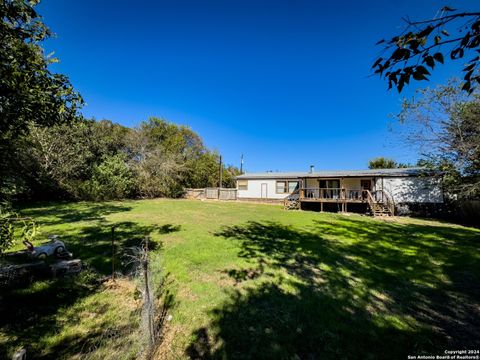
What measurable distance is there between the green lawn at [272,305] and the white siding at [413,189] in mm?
11240

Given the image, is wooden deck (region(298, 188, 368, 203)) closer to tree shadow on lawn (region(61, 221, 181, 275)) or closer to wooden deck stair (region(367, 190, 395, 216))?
wooden deck stair (region(367, 190, 395, 216))

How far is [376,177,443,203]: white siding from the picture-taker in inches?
637

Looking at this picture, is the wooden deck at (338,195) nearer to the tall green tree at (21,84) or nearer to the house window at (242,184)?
the house window at (242,184)

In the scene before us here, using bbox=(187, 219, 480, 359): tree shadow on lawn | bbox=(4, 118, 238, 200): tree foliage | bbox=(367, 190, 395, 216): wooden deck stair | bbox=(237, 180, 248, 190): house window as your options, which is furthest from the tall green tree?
bbox=(237, 180, 248, 190): house window

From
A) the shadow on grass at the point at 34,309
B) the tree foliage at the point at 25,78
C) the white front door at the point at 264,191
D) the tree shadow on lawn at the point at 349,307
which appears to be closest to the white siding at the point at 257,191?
the white front door at the point at 264,191

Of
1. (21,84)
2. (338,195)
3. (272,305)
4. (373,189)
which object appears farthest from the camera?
(338,195)

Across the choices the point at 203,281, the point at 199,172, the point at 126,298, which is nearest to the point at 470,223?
the point at 203,281

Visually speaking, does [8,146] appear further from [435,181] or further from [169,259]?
[435,181]

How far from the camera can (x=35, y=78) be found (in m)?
2.39

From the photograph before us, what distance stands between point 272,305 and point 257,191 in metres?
21.4

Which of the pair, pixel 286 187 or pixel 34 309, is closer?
pixel 34 309

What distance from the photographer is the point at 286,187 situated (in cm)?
2339

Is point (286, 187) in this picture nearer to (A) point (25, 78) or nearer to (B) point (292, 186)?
(B) point (292, 186)

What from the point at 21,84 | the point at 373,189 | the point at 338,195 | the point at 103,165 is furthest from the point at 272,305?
the point at 103,165
